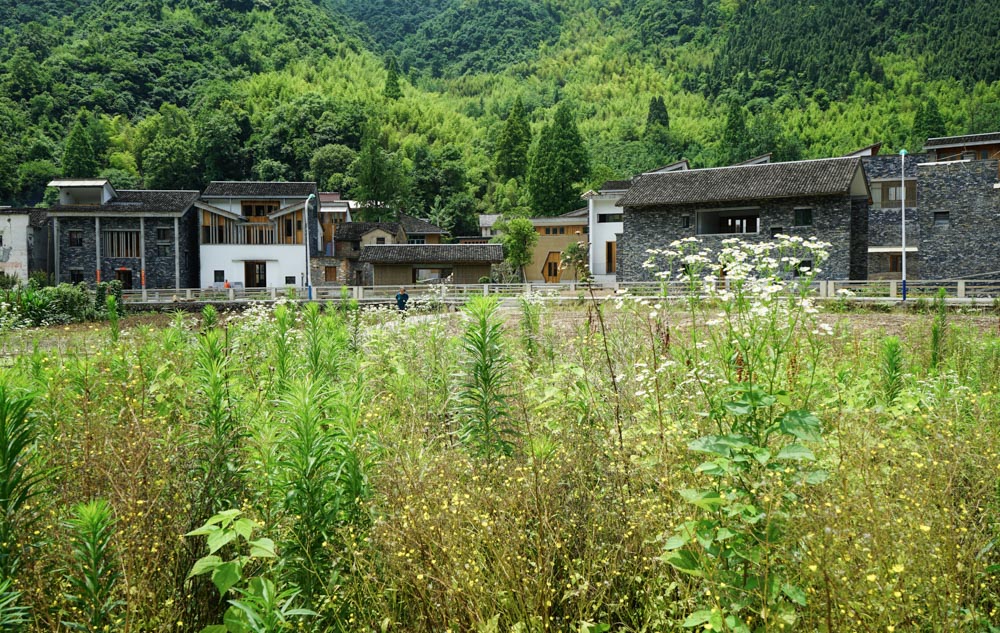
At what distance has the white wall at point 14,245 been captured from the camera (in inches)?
1556

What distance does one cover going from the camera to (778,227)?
113 feet

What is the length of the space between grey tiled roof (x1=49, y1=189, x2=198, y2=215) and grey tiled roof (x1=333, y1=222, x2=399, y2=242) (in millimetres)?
10100

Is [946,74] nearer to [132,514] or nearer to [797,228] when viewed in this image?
[797,228]

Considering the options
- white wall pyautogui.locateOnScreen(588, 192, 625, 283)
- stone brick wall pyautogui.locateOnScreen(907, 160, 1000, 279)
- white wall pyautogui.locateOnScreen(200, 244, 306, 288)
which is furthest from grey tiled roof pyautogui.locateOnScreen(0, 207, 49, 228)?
stone brick wall pyautogui.locateOnScreen(907, 160, 1000, 279)

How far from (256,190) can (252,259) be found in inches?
170

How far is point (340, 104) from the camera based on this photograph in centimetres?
7881

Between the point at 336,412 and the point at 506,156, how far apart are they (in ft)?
235

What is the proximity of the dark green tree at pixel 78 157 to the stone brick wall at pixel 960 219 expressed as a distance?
65359 millimetres

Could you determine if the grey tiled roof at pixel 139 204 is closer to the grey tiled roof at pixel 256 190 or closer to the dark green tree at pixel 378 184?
the grey tiled roof at pixel 256 190

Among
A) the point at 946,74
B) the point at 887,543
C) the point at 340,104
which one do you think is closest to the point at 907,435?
the point at 887,543

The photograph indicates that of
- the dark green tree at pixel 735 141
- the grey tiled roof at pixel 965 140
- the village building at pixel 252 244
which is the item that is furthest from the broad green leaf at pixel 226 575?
the dark green tree at pixel 735 141

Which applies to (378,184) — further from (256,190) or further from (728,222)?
(728,222)

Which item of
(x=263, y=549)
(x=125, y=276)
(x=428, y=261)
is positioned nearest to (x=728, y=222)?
(x=428, y=261)

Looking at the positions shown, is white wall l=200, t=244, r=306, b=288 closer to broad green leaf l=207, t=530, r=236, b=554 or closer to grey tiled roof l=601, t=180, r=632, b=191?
grey tiled roof l=601, t=180, r=632, b=191
